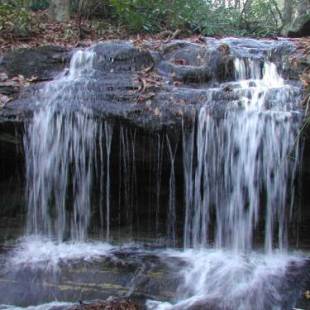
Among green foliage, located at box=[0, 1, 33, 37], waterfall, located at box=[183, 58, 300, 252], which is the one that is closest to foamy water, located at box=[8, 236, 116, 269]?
waterfall, located at box=[183, 58, 300, 252]

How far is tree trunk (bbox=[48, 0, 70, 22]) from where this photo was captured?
10.8m

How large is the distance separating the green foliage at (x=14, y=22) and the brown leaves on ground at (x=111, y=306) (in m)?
5.62

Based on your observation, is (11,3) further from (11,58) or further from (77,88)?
(77,88)

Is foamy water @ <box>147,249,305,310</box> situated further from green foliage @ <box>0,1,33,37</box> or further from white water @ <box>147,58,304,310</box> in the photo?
green foliage @ <box>0,1,33,37</box>

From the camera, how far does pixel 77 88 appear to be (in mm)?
6820

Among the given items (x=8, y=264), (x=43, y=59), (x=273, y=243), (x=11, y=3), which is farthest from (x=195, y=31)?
(x=8, y=264)

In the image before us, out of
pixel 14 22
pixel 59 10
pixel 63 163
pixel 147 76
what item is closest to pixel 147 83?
pixel 147 76

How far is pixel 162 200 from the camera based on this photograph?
6645 mm

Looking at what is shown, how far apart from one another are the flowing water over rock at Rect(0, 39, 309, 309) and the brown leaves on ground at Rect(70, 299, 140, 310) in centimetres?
26

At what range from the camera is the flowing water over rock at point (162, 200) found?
553 centimetres

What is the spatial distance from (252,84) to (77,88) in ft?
7.49

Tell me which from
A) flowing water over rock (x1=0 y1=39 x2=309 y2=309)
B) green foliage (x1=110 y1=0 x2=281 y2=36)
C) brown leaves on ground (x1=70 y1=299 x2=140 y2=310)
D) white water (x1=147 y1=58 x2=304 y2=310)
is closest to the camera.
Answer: brown leaves on ground (x1=70 y1=299 x2=140 y2=310)

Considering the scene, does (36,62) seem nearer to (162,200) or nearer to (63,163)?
(63,163)

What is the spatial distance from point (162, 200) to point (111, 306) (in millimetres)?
2053
